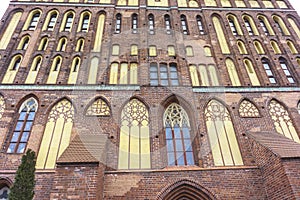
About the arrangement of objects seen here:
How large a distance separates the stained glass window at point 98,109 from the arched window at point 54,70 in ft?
6.72

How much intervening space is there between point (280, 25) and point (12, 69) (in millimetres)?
13870

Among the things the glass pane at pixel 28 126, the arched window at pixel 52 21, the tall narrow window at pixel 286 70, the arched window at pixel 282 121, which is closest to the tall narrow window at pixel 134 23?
the arched window at pixel 52 21

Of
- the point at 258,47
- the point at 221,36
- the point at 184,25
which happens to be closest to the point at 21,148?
the point at 184,25

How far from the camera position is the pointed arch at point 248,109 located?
8.81 m

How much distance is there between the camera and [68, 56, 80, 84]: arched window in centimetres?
924

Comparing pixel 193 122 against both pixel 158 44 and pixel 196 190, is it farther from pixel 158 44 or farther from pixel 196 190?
pixel 158 44

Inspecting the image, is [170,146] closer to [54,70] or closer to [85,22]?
[54,70]

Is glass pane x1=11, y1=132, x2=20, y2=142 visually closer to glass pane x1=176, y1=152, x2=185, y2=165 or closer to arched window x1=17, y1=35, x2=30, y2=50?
arched window x1=17, y1=35, x2=30, y2=50

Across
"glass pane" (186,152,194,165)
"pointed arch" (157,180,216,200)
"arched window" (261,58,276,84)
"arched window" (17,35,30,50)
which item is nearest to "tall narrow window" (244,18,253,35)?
"arched window" (261,58,276,84)

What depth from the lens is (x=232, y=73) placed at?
10062 millimetres

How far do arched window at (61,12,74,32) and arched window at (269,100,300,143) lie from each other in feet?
33.3

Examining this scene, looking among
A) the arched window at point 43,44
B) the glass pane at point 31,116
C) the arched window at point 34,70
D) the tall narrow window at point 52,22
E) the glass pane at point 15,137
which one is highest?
the tall narrow window at point 52,22

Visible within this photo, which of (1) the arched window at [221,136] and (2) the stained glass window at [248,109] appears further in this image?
(2) the stained glass window at [248,109]

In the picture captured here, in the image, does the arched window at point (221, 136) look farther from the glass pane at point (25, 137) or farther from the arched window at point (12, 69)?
the arched window at point (12, 69)
